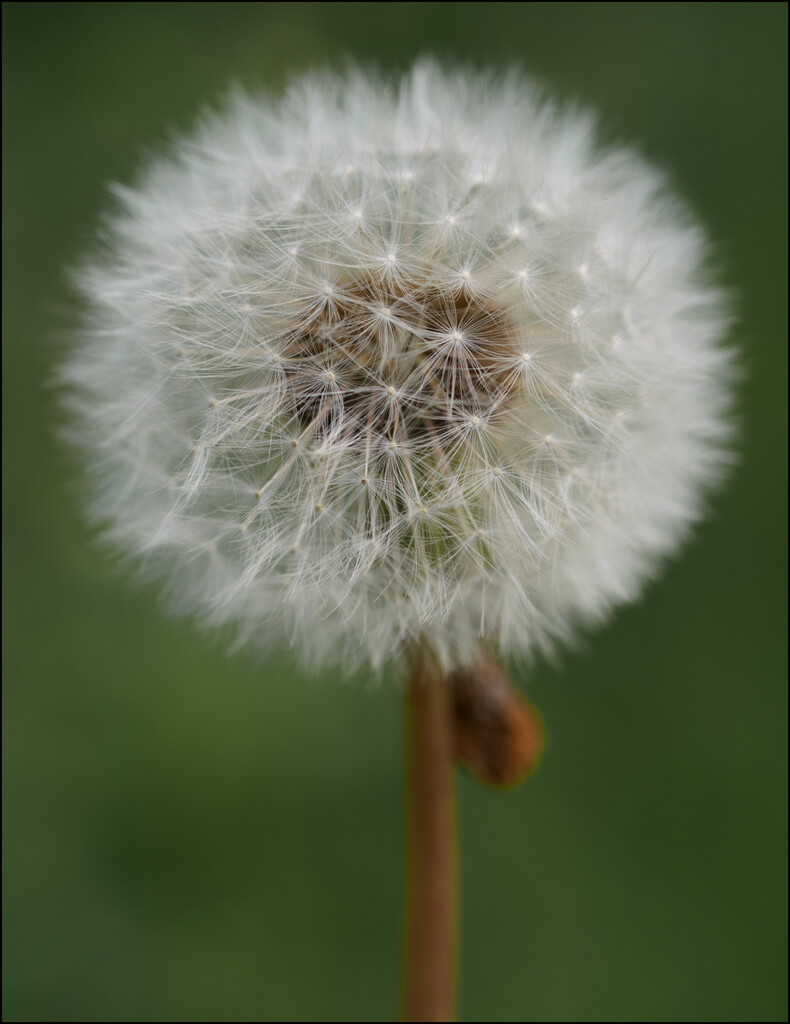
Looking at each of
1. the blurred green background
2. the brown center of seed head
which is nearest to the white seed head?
the brown center of seed head

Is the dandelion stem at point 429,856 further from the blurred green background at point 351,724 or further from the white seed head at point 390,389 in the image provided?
the blurred green background at point 351,724

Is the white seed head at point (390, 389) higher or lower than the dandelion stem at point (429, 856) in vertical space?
higher

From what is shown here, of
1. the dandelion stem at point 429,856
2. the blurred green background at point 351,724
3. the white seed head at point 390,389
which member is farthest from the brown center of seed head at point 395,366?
the blurred green background at point 351,724

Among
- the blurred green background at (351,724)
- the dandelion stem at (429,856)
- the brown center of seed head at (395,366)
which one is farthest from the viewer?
the blurred green background at (351,724)

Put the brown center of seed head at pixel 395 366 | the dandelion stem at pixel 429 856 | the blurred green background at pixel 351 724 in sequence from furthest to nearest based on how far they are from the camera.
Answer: the blurred green background at pixel 351 724 → the dandelion stem at pixel 429 856 → the brown center of seed head at pixel 395 366

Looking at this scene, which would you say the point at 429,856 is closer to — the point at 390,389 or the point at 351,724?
the point at 390,389

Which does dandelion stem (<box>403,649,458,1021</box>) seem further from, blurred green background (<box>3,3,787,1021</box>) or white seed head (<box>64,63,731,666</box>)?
blurred green background (<box>3,3,787,1021</box>)

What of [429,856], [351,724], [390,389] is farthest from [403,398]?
[351,724]

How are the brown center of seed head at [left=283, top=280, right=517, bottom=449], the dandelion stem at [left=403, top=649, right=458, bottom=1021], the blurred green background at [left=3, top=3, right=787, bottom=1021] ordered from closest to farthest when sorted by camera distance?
the brown center of seed head at [left=283, top=280, right=517, bottom=449] < the dandelion stem at [left=403, top=649, right=458, bottom=1021] < the blurred green background at [left=3, top=3, right=787, bottom=1021]
